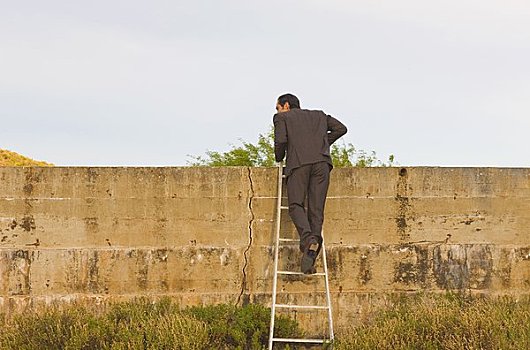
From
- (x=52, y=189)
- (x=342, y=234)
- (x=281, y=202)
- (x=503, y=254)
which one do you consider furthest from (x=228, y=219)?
(x=503, y=254)

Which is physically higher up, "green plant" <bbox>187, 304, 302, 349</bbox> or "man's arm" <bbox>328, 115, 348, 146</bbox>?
"man's arm" <bbox>328, 115, 348, 146</bbox>

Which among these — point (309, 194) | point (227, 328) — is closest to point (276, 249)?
point (309, 194)

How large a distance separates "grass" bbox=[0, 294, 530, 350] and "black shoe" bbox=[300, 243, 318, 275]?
0.61m

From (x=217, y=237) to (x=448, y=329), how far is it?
2.58 meters

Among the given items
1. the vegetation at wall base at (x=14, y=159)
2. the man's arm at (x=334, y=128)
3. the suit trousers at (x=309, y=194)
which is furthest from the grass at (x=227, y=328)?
the vegetation at wall base at (x=14, y=159)

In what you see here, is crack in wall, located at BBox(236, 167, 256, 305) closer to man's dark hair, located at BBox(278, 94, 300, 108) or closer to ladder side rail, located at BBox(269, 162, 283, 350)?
ladder side rail, located at BBox(269, 162, 283, 350)

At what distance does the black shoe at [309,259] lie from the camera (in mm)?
8094

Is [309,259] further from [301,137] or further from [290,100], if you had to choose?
[290,100]

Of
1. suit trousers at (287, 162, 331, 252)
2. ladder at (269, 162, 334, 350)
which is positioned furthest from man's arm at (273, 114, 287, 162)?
ladder at (269, 162, 334, 350)

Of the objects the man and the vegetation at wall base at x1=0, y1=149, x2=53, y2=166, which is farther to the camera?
the vegetation at wall base at x1=0, y1=149, x2=53, y2=166

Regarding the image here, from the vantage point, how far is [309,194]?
833 centimetres

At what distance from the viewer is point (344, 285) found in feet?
29.1

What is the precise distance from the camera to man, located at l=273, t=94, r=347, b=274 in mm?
8172

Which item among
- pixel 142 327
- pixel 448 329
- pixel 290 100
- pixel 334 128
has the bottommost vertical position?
pixel 142 327
